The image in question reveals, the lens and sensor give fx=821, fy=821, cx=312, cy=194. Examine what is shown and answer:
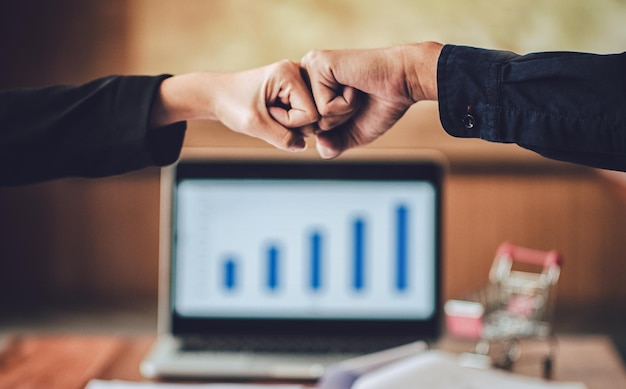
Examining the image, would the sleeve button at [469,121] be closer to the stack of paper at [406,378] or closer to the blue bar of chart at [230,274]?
the stack of paper at [406,378]

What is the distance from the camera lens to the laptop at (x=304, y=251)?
1233 millimetres

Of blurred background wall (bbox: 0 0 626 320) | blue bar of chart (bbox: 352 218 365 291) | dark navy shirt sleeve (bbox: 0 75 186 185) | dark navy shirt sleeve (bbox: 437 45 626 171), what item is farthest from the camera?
blurred background wall (bbox: 0 0 626 320)

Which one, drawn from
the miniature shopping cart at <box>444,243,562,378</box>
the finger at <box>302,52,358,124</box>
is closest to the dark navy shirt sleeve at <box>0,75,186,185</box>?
the finger at <box>302,52,358,124</box>

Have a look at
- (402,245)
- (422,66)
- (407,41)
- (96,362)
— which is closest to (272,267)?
(402,245)

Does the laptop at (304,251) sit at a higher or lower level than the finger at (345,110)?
lower

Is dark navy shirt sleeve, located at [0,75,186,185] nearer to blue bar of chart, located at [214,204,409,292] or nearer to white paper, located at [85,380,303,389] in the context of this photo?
white paper, located at [85,380,303,389]

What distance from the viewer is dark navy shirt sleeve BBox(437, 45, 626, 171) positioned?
0.66 metres

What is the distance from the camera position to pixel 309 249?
1.25 meters

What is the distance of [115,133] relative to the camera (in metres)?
0.78

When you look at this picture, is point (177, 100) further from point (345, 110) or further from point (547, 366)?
point (547, 366)

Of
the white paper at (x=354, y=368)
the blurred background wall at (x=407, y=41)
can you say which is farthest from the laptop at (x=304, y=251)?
the blurred background wall at (x=407, y=41)

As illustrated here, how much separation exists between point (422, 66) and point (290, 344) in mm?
557

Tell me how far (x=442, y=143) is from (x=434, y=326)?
1.48 meters

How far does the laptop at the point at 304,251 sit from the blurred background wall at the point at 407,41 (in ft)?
4.58
